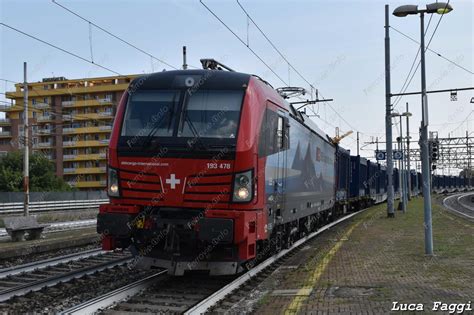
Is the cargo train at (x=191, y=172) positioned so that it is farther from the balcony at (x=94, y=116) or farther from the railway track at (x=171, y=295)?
the balcony at (x=94, y=116)

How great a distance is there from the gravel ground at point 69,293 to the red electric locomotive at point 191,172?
2.53 ft

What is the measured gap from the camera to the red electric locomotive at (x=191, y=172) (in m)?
8.47

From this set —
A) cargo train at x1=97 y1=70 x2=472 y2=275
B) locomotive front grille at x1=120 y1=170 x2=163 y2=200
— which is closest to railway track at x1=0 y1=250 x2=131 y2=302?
cargo train at x1=97 y1=70 x2=472 y2=275

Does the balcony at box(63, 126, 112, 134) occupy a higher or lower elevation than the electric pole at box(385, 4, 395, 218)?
higher

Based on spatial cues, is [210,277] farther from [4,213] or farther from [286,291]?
[4,213]

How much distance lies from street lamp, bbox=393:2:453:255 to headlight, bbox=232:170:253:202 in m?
5.45

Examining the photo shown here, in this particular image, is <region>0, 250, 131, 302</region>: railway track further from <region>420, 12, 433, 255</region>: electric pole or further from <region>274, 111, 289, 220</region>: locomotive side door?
<region>420, 12, 433, 255</region>: electric pole

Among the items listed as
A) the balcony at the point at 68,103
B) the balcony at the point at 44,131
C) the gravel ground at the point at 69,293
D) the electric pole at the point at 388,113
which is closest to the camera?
the gravel ground at the point at 69,293

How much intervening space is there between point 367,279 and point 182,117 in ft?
13.8

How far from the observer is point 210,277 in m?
9.91

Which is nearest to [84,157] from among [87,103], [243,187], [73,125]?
[73,125]

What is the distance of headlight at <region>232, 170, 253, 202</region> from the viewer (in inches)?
332

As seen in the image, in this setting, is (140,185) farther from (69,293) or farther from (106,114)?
(106,114)

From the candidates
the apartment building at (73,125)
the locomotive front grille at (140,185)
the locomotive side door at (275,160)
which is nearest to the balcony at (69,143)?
the apartment building at (73,125)
